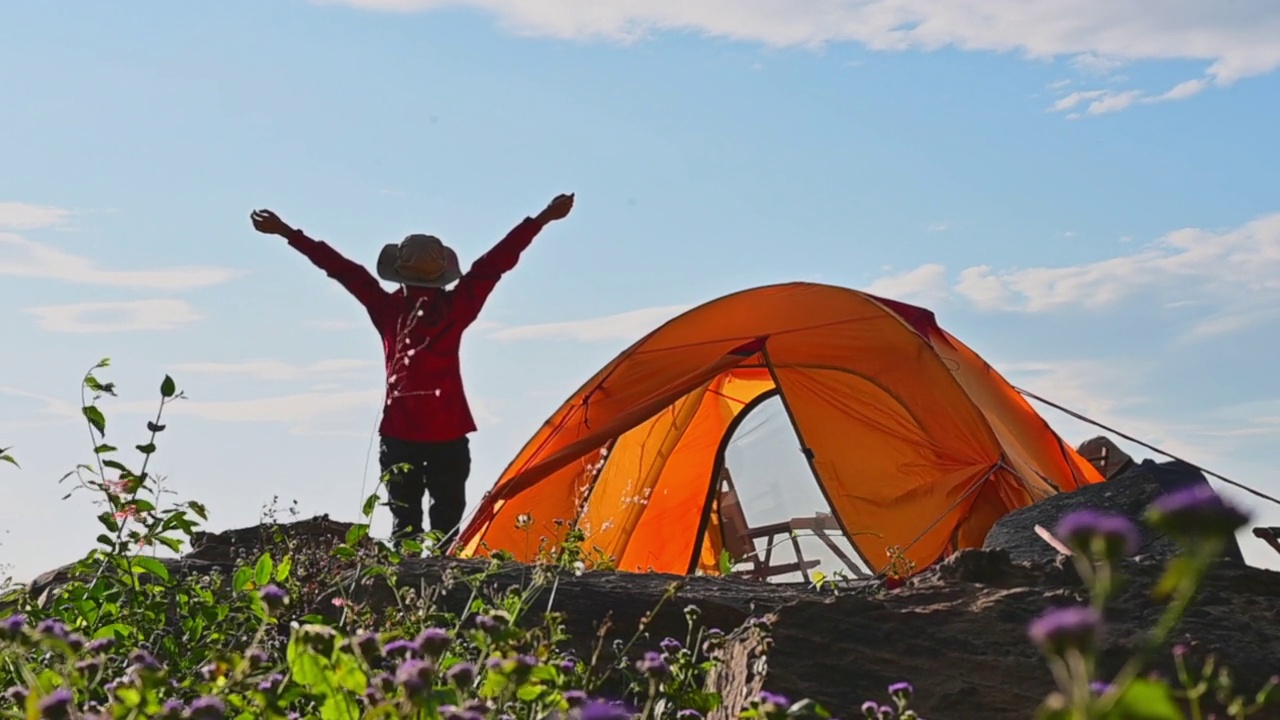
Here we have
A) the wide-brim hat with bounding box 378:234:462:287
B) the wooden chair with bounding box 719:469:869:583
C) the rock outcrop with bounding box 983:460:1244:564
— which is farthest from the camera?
the wooden chair with bounding box 719:469:869:583

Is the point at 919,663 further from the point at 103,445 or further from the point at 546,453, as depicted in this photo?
the point at 546,453

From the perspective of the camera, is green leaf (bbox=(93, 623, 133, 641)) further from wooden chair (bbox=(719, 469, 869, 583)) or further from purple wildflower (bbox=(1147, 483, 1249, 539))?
wooden chair (bbox=(719, 469, 869, 583))

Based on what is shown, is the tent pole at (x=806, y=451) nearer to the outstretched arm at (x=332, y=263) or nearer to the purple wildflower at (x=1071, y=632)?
the outstretched arm at (x=332, y=263)

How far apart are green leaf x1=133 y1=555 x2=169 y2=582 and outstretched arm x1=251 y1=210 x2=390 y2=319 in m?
4.97

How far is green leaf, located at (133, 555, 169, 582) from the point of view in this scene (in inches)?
143

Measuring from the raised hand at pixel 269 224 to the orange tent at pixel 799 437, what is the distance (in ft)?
6.27

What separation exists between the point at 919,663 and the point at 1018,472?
5137 millimetres

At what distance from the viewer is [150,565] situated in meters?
3.65

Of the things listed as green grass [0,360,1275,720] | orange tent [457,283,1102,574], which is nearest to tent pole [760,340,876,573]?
orange tent [457,283,1102,574]

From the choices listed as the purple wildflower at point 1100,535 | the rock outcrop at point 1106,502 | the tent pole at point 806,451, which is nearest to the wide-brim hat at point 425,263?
the tent pole at point 806,451

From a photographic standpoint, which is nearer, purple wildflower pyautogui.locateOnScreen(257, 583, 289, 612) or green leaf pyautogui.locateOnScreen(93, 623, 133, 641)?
purple wildflower pyautogui.locateOnScreen(257, 583, 289, 612)

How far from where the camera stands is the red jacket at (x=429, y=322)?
823 cm

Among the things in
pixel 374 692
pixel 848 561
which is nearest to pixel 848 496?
pixel 848 561

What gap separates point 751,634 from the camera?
3422 mm
